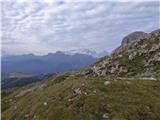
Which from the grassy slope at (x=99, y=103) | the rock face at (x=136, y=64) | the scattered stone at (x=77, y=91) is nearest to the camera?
the grassy slope at (x=99, y=103)

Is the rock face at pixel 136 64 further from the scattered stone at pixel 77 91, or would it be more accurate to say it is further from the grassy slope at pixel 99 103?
the scattered stone at pixel 77 91

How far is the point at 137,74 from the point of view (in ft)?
261

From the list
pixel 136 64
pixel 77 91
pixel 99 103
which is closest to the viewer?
pixel 99 103

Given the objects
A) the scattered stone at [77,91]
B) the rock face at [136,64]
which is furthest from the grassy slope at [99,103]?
the rock face at [136,64]

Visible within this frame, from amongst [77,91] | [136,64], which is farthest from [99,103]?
[136,64]

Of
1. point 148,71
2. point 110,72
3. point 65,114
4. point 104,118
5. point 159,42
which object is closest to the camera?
point 104,118

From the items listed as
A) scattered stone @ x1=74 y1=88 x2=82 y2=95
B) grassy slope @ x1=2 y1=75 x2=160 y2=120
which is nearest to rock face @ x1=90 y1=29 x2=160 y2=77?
grassy slope @ x1=2 y1=75 x2=160 y2=120

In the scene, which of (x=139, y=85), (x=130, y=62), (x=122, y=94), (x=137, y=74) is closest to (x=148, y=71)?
(x=137, y=74)

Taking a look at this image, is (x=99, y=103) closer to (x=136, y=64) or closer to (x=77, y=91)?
(x=77, y=91)

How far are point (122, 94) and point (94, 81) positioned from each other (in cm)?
559

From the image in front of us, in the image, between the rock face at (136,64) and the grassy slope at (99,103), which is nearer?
the grassy slope at (99,103)

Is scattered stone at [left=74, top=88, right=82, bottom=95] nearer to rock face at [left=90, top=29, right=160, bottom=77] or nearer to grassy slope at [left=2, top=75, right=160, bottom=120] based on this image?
grassy slope at [left=2, top=75, right=160, bottom=120]

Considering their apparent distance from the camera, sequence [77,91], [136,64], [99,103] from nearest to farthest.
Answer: [99,103], [77,91], [136,64]

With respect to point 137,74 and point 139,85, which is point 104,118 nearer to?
point 139,85
